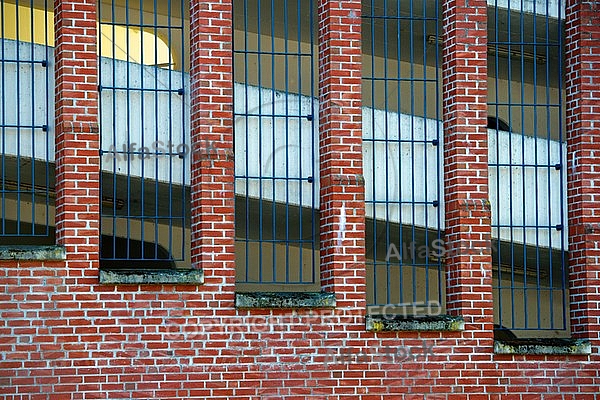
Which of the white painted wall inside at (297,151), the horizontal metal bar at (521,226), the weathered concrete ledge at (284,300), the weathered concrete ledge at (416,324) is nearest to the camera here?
the weathered concrete ledge at (284,300)

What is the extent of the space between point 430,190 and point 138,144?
11.2 feet

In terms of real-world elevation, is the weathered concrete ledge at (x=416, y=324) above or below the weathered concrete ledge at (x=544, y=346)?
above

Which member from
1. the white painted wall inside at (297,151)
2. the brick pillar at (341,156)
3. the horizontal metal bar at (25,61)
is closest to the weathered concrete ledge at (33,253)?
the white painted wall inside at (297,151)

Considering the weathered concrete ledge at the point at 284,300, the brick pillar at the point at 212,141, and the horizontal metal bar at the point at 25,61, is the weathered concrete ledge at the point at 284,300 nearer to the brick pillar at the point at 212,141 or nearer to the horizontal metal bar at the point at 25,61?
the brick pillar at the point at 212,141

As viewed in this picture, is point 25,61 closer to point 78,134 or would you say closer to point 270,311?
point 78,134

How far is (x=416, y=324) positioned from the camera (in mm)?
13492

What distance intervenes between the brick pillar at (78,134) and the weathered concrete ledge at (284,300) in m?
1.64

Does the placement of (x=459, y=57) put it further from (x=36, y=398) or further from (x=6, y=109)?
(x=36, y=398)

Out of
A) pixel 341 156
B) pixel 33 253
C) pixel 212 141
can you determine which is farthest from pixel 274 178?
pixel 33 253

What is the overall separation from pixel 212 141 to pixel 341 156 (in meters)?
1.44

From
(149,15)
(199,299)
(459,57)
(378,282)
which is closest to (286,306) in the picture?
(199,299)

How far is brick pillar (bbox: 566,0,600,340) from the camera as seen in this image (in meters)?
14.1

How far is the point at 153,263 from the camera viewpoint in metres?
19.0

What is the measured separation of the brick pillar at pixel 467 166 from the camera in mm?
13781
